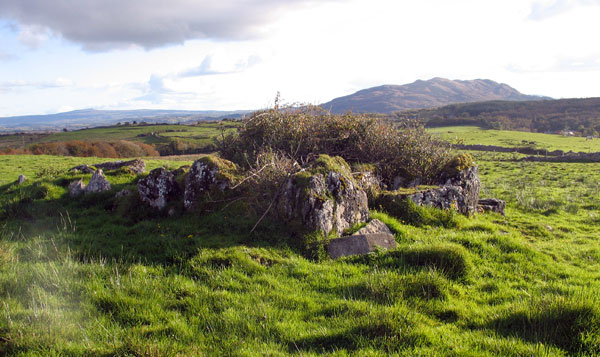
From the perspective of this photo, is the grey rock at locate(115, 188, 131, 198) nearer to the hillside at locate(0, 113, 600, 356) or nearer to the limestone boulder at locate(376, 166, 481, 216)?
the hillside at locate(0, 113, 600, 356)

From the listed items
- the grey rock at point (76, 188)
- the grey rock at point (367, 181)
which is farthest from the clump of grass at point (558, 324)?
the grey rock at point (76, 188)

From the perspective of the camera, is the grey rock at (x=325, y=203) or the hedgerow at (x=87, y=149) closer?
the grey rock at (x=325, y=203)

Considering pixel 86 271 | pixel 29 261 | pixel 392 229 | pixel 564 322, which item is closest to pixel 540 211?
pixel 392 229

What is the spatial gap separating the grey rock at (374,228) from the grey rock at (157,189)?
643 centimetres

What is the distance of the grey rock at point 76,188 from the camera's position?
42.6ft

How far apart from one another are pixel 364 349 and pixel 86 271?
5396 millimetres

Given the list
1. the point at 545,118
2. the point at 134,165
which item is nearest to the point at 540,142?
the point at 134,165

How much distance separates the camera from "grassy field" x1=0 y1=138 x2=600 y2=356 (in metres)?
4.48

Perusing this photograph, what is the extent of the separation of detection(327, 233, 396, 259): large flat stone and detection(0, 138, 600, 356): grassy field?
0.34m

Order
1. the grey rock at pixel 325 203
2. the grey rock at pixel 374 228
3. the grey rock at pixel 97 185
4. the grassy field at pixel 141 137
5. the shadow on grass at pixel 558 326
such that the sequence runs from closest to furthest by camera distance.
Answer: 1. the shadow on grass at pixel 558 326
2. the grey rock at pixel 325 203
3. the grey rock at pixel 374 228
4. the grey rock at pixel 97 185
5. the grassy field at pixel 141 137

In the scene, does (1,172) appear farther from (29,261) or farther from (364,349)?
(364,349)

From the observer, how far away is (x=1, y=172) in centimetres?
2730

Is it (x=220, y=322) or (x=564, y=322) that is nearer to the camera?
(x=564, y=322)

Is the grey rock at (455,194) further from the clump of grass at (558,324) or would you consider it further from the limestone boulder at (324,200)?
the clump of grass at (558,324)
